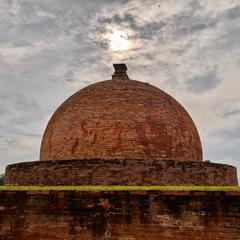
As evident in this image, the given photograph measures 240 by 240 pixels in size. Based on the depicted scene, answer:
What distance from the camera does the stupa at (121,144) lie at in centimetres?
796

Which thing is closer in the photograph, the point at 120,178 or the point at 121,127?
the point at 120,178

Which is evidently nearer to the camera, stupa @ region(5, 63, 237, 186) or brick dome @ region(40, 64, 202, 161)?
stupa @ region(5, 63, 237, 186)

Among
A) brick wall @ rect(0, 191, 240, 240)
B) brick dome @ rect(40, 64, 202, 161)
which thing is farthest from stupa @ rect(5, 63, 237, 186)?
→ brick wall @ rect(0, 191, 240, 240)

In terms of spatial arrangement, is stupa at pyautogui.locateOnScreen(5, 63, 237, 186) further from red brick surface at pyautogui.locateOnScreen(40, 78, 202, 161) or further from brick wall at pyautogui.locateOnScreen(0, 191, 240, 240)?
brick wall at pyautogui.locateOnScreen(0, 191, 240, 240)

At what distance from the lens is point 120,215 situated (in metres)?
5.26

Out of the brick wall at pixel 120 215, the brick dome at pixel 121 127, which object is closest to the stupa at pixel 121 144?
the brick dome at pixel 121 127

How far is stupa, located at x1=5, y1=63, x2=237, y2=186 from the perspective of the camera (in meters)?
7.96

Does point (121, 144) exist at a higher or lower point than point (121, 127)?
lower

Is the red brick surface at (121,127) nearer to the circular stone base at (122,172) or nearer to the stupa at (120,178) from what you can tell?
A: the stupa at (120,178)

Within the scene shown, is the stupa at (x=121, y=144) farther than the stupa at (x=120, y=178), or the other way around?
the stupa at (x=121, y=144)

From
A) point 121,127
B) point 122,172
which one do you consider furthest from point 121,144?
point 122,172

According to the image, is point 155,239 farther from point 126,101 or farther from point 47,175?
point 126,101

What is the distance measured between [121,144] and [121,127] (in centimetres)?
42

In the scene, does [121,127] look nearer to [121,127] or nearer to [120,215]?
[121,127]
